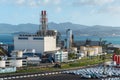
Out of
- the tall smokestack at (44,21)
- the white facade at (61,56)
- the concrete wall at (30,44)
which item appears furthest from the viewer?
the tall smokestack at (44,21)

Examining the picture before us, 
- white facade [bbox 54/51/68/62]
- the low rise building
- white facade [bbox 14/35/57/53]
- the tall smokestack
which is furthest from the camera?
the low rise building

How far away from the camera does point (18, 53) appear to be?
3988cm

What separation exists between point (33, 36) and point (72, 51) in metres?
4.99

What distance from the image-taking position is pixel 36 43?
43906 millimetres

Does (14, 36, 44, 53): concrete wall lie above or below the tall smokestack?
below

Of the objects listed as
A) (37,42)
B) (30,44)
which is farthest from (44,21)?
(30,44)

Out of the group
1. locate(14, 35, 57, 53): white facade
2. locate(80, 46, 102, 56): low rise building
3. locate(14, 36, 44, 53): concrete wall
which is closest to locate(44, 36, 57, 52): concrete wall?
locate(14, 35, 57, 53): white facade

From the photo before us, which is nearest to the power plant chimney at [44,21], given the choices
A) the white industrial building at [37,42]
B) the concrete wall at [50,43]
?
the white industrial building at [37,42]

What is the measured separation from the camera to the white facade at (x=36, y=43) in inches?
1710

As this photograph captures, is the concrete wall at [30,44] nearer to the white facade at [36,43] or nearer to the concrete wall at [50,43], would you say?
the white facade at [36,43]

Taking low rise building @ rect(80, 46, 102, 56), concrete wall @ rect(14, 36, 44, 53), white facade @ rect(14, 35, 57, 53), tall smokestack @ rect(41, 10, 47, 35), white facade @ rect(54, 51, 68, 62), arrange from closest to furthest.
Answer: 1. white facade @ rect(54, 51, 68, 62)
2. white facade @ rect(14, 35, 57, 53)
3. concrete wall @ rect(14, 36, 44, 53)
4. tall smokestack @ rect(41, 10, 47, 35)
5. low rise building @ rect(80, 46, 102, 56)

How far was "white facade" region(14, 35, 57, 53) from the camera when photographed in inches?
1710

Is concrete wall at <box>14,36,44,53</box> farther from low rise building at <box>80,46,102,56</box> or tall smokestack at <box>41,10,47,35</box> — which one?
low rise building at <box>80,46,102,56</box>

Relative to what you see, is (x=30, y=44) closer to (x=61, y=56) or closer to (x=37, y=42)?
(x=37, y=42)
